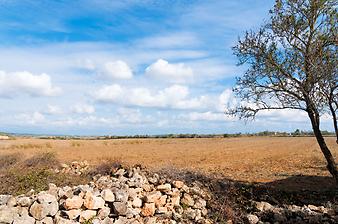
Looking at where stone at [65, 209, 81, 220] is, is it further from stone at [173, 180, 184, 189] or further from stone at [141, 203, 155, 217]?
stone at [173, 180, 184, 189]

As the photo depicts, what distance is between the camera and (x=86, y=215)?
1087 centimetres

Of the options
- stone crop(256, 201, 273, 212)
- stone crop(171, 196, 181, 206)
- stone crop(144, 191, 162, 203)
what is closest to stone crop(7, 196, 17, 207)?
stone crop(144, 191, 162, 203)

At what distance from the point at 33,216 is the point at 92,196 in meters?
1.72

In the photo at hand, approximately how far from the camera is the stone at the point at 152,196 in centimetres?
1232

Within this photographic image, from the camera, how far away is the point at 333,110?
13758 mm

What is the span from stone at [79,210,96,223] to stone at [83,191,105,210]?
14 centimetres

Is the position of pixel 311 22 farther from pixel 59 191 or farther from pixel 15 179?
pixel 15 179

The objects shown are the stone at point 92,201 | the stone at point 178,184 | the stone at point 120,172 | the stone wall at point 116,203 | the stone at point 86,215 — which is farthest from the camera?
the stone at point 120,172

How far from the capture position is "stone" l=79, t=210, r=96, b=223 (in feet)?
35.3

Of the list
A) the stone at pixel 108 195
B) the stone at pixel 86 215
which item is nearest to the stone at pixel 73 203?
the stone at pixel 86 215

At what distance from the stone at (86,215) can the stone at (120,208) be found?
2.23ft

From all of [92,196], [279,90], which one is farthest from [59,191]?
[279,90]

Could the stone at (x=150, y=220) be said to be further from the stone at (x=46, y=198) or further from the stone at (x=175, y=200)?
the stone at (x=46, y=198)

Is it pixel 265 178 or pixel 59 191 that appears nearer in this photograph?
pixel 59 191
